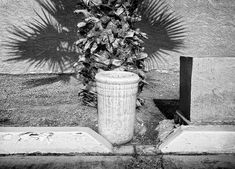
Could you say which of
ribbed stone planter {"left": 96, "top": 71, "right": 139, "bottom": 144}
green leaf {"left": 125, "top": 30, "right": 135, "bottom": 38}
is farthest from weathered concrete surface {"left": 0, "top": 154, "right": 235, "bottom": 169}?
green leaf {"left": 125, "top": 30, "right": 135, "bottom": 38}

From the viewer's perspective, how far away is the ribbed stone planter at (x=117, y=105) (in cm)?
267

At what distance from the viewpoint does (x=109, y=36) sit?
3.42 meters

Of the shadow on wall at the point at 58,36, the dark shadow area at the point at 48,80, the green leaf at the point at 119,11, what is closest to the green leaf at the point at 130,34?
the green leaf at the point at 119,11

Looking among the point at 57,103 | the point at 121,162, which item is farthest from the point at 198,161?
the point at 57,103

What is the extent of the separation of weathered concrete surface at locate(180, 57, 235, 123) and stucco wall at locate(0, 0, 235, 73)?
372 cm

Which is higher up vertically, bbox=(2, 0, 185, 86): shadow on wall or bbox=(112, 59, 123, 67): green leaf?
bbox=(2, 0, 185, 86): shadow on wall

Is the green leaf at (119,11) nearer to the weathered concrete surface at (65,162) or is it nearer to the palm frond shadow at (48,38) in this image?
the weathered concrete surface at (65,162)

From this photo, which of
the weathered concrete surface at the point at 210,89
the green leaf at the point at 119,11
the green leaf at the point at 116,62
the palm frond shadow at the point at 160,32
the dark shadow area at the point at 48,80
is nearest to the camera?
the weathered concrete surface at the point at 210,89

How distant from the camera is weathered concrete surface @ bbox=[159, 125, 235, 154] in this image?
8.92 ft

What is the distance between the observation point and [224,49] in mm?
6770

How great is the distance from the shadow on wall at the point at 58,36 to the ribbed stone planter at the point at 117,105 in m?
3.84

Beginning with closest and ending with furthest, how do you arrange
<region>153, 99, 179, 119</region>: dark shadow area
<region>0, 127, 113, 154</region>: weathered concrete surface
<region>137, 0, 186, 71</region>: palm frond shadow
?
1. <region>0, 127, 113, 154</region>: weathered concrete surface
2. <region>153, 99, 179, 119</region>: dark shadow area
3. <region>137, 0, 186, 71</region>: palm frond shadow

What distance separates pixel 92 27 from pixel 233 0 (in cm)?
488

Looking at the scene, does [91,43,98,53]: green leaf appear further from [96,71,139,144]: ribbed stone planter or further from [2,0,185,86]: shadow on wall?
[2,0,185,86]: shadow on wall
